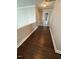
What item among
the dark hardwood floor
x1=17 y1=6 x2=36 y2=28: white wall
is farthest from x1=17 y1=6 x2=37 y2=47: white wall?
the dark hardwood floor

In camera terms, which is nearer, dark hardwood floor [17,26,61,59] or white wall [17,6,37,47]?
dark hardwood floor [17,26,61,59]

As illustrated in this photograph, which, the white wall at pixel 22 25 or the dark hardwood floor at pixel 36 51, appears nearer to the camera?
the dark hardwood floor at pixel 36 51

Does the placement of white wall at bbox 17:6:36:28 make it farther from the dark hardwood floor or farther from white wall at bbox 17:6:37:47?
the dark hardwood floor

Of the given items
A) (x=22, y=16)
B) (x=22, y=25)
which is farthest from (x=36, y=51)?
(x=22, y=16)

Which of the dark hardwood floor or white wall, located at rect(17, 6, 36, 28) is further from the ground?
white wall, located at rect(17, 6, 36, 28)

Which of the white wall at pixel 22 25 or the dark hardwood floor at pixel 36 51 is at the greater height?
the white wall at pixel 22 25

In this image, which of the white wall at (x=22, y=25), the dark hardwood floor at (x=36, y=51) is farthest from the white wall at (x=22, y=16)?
the dark hardwood floor at (x=36, y=51)

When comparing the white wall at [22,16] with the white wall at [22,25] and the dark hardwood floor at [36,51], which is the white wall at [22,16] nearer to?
the white wall at [22,25]

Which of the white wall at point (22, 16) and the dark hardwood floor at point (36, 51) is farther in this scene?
the white wall at point (22, 16)

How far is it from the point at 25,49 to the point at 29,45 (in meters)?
0.50

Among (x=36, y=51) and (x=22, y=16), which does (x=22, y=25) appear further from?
(x=36, y=51)

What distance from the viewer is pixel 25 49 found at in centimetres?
523
